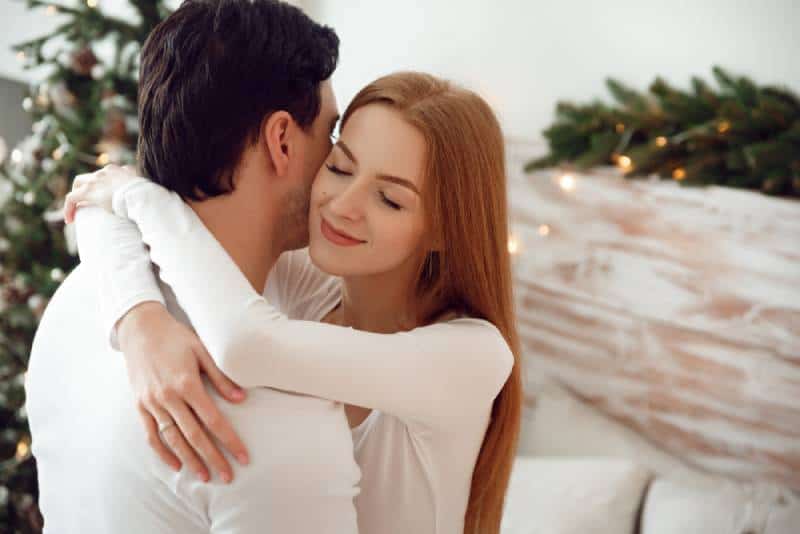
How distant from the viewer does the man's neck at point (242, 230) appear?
4.06ft

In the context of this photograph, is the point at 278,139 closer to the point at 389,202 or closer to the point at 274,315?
the point at 389,202

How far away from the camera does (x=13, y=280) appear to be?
8.73ft

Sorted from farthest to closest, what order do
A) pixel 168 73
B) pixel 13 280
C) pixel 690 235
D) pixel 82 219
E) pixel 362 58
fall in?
pixel 362 58 < pixel 13 280 < pixel 690 235 < pixel 82 219 < pixel 168 73

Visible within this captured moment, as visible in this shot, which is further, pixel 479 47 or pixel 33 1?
pixel 479 47

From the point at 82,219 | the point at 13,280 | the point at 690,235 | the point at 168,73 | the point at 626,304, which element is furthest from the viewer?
the point at 13,280

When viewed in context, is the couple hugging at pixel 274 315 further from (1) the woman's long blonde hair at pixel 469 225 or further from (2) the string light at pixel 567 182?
(2) the string light at pixel 567 182

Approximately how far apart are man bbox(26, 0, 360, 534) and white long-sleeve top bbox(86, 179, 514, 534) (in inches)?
1.5

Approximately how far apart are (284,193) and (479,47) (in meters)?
1.67

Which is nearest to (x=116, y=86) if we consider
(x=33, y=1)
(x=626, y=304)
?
Answer: (x=33, y=1)

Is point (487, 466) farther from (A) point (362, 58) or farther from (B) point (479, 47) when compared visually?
(A) point (362, 58)

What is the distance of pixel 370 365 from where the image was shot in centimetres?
109

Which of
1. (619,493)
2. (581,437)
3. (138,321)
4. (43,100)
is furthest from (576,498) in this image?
(43,100)

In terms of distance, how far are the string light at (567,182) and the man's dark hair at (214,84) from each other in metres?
1.42

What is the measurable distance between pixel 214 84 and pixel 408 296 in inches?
18.9
